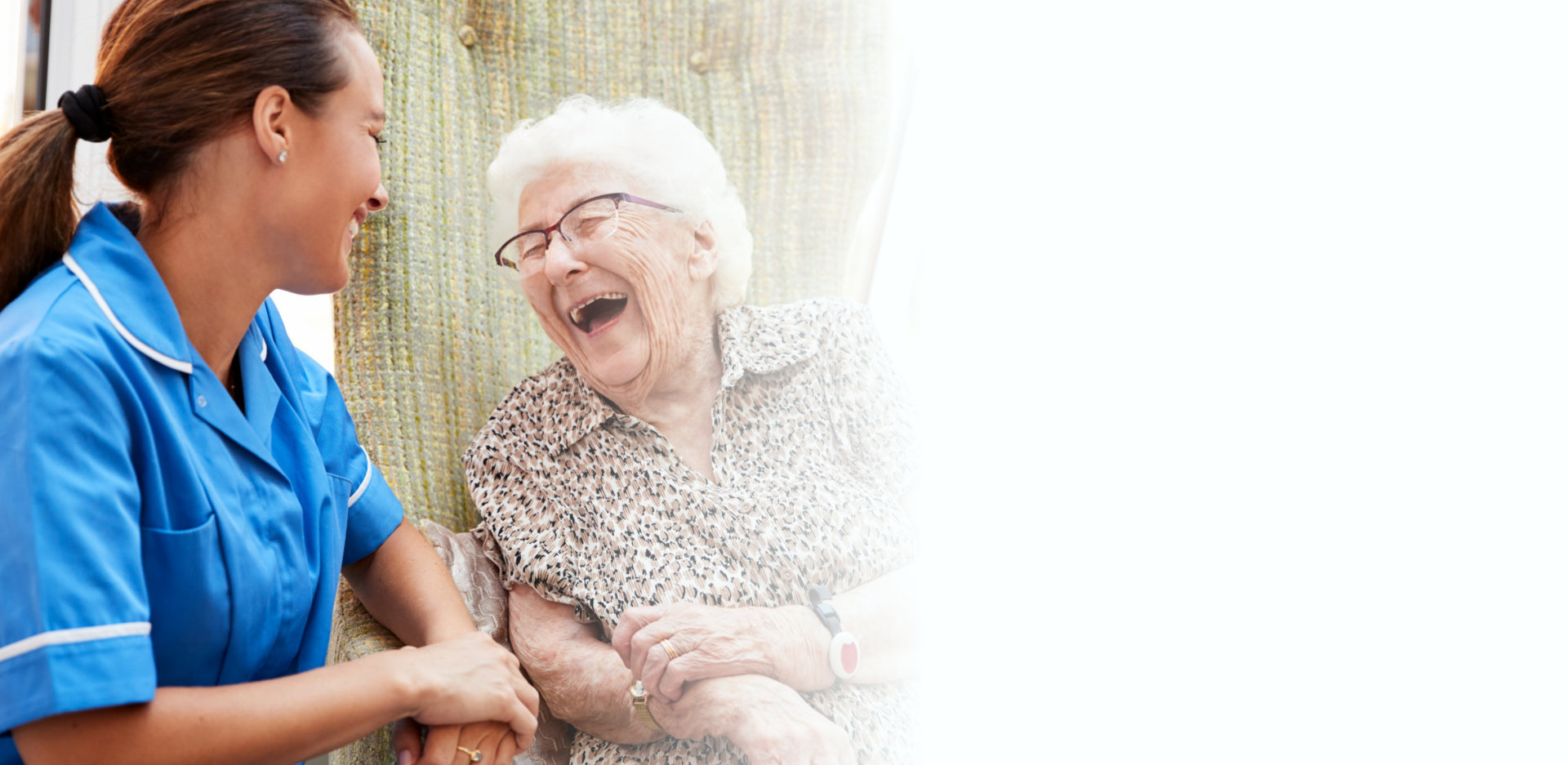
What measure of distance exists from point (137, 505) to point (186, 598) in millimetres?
102

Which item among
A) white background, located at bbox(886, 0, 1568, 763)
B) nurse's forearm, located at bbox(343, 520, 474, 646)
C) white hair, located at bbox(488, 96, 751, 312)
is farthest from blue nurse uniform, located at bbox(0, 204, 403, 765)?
white background, located at bbox(886, 0, 1568, 763)

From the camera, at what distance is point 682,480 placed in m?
1.15

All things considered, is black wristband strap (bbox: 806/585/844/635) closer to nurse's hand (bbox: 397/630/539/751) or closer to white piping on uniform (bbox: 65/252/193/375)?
nurse's hand (bbox: 397/630/539/751)

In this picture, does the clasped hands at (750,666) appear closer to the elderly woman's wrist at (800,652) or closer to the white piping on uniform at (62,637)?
the elderly woman's wrist at (800,652)

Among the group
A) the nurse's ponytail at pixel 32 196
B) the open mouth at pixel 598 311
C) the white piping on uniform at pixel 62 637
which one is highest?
the nurse's ponytail at pixel 32 196

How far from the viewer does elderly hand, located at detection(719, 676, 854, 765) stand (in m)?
1.01

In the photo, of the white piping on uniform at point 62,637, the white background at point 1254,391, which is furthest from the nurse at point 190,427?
the white background at point 1254,391

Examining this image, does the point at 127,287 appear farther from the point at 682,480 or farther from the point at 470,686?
the point at 682,480

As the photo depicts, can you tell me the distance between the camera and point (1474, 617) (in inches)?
38.8

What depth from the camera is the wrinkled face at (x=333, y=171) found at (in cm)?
90

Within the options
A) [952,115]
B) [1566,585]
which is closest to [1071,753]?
[1566,585]

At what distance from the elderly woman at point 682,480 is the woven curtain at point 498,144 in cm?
13

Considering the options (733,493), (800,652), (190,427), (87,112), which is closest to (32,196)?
(87,112)

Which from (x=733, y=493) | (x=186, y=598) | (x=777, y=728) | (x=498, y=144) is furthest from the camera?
(x=498, y=144)
